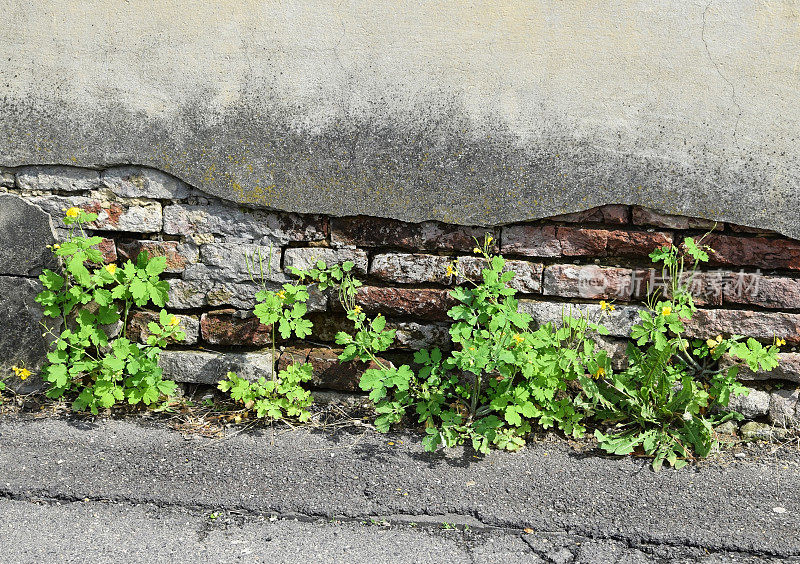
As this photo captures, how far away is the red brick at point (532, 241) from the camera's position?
8.68 feet

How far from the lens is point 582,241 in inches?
104

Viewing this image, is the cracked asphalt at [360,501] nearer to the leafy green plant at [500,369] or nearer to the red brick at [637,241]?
the leafy green plant at [500,369]

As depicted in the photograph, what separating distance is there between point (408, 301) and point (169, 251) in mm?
1071

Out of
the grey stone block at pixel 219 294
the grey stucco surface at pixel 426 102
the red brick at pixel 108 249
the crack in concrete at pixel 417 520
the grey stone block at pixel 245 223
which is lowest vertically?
the crack in concrete at pixel 417 520

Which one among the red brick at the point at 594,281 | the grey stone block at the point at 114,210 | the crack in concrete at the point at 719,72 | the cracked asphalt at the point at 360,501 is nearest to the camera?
the cracked asphalt at the point at 360,501

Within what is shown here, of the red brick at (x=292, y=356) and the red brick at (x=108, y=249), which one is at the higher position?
the red brick at (x=108, y=249)

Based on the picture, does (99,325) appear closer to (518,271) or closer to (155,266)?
(155,266)

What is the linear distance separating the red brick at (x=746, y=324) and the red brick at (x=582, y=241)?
50 centimetres

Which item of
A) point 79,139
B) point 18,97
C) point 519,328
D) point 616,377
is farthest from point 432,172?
point 18,97

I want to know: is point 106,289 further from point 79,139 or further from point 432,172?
point 432,172

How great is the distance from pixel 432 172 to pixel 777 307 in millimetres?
1520

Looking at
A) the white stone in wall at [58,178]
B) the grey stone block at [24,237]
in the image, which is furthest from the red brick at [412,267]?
the grey stone block at [24,237]

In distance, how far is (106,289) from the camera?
2.78 m

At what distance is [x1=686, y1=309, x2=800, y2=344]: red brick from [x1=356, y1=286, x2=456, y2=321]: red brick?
A: 3.40ft
